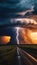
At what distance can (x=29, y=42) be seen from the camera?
11961 mm

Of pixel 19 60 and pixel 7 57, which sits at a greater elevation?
pixel 7 57

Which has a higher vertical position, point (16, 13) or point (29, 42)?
point (16, 13)

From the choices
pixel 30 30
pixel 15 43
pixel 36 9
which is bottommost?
pixel 15 43

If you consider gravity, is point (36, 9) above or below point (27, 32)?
above

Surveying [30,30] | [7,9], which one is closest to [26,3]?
[7,9]

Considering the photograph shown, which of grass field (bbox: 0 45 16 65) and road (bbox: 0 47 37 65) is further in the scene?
grass field (bbox: 0 45 16 65)

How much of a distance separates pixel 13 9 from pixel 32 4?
3.58 ft

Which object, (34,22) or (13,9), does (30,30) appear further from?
(13,9)

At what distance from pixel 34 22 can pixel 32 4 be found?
1.08m

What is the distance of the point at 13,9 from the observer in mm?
12188

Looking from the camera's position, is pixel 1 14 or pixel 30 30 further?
pixel 30 30

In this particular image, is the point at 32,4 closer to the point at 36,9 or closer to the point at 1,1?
the point at 36,9

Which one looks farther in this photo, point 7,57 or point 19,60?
point 7,57

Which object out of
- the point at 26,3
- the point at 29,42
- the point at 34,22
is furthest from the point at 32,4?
the point at 29,42
